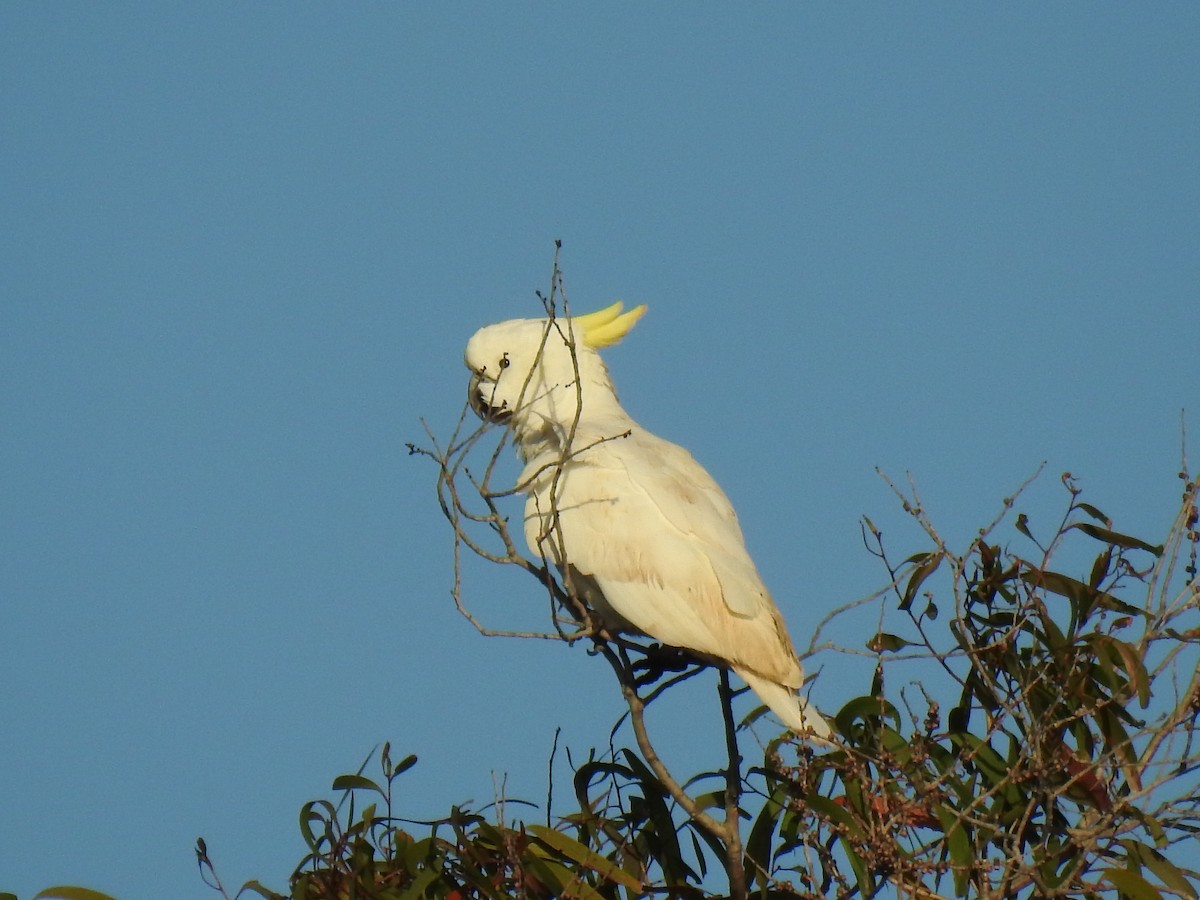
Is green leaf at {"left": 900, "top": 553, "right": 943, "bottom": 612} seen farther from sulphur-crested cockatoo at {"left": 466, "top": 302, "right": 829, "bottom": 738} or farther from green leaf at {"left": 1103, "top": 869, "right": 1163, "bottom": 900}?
green leaf at {"left": 1103, "top": 869, "right": 1163, "bottom": 900}

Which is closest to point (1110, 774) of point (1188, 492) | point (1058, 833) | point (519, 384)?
point (1058, 833)

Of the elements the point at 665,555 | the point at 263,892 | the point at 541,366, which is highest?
the point at 541,366

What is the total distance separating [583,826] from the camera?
291 centimetres

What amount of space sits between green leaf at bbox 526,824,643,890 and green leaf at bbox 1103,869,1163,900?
929 mm

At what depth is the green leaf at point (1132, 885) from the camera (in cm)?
236

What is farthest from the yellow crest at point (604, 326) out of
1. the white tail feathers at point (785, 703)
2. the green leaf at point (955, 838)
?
the green leaf at point (955, 838)

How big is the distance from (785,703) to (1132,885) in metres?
1.03

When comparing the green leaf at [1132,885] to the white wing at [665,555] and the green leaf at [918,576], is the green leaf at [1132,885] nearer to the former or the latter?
the green leaf at [918,576]

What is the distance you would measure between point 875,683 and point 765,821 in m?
0.38

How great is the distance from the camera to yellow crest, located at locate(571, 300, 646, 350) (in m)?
4.49

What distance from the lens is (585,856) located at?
9.06 ft

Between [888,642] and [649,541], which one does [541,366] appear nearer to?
[649,541]

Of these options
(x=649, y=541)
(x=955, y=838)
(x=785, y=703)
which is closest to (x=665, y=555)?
(x=649, y=541)

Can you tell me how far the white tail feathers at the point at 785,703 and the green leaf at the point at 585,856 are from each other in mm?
514
